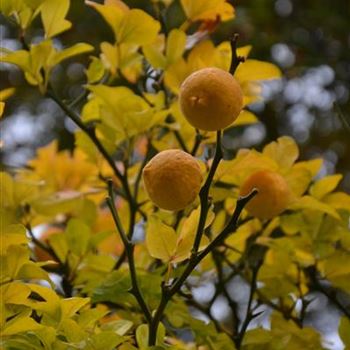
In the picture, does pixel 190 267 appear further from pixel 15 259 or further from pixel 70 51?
pixel 70 51

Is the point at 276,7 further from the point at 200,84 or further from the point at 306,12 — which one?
the point at 200,84

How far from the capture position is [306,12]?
206cm

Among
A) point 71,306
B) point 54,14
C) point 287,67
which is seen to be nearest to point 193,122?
point 71,306

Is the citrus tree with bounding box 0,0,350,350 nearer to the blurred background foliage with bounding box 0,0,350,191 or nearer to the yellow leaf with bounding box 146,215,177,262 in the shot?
the yellow leaf with bounding box 146,215,177,262

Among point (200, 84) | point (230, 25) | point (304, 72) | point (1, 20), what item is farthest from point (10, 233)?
point (1, 20)

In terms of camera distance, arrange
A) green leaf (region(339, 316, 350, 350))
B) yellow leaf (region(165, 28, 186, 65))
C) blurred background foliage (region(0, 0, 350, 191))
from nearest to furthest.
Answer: green leaf (region(339, 316, 350, 350)) → yellow leaf (region(165, 28, 186, 65)) → blurred background foliage (region(0, 0, 350, 191))

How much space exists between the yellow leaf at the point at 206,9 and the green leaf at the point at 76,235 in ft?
0.67

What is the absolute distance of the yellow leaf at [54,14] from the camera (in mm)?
742

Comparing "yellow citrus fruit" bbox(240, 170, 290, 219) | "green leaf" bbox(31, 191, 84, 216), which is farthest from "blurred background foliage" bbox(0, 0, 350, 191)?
"yellow citrus fruit" bbox(240, 170, 290, 219)

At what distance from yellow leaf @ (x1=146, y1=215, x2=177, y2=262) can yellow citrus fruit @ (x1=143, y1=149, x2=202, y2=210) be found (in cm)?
3

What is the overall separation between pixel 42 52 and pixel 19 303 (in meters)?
0.26

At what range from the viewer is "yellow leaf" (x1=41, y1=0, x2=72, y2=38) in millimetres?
742

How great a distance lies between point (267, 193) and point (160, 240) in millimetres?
134

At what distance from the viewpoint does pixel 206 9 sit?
30.9 inches
